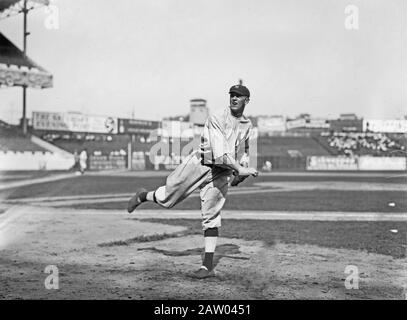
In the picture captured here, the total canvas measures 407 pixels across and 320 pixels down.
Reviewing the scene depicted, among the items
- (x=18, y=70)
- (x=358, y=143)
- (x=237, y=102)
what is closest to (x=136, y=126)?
(x=18, y=70)

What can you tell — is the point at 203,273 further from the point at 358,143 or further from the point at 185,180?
the point at 358,143

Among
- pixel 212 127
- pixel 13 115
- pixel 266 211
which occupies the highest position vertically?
pixel 13 115

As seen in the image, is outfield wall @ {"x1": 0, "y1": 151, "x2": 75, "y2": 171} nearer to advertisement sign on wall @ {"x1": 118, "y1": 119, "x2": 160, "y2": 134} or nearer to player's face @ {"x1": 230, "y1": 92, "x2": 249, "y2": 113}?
advertisement sign on wall @ {"x1": 118, "y1": 119, "x2": 160, "y2": 134}

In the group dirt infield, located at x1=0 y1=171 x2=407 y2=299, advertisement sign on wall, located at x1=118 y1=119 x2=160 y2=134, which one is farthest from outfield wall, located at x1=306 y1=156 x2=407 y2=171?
dirt infield, located at x1=0 y1=171 x2=407 y2=299

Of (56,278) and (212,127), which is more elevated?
(212,127)

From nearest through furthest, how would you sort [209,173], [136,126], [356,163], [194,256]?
1. [209,173]
2. [194,256]
3. [356,163]
4. [136,126]

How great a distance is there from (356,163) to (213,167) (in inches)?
1689

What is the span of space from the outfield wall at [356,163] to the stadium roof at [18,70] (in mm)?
25698

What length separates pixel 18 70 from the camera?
3025 centimetres

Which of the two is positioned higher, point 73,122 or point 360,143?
point 73,122

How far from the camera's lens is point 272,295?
3.19 meters
